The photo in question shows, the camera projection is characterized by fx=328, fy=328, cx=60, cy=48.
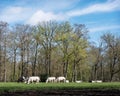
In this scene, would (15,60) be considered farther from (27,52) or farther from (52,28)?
(52,28)

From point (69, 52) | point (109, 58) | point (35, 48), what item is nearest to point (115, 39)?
point (109, 58)

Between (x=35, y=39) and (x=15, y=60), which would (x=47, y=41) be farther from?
(x=15, y=60)

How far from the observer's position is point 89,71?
108 m

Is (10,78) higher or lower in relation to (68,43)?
lower

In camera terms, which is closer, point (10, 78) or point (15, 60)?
point (15, 60)

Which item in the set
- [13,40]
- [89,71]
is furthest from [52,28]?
[89,71]

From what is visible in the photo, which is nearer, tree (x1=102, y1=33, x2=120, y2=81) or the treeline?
the treeline

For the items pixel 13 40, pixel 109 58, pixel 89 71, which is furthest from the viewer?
pixel 89 71

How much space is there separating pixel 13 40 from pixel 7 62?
20.0ft

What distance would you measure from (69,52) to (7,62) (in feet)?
52.1

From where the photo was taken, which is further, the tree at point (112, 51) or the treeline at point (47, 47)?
the tree at point (112, 51)

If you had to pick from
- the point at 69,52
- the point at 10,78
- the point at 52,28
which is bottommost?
the point at 10,78

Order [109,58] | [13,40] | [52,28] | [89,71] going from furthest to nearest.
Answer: [89,71], [109,58], [52,28], [13,40]

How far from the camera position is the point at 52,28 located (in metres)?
84.6
